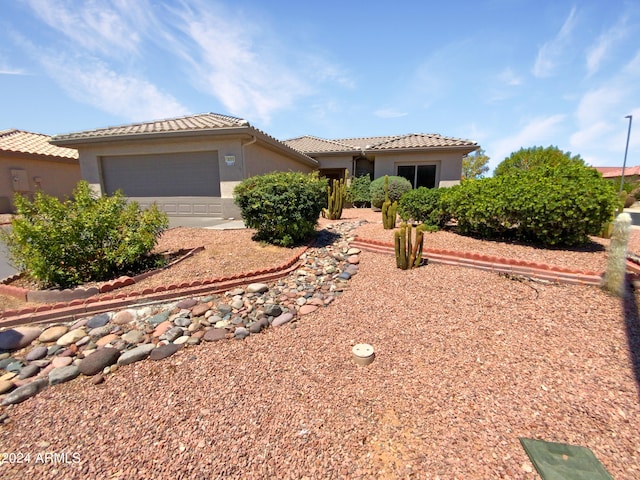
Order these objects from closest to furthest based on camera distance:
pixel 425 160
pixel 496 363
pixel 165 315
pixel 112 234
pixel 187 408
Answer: pixel 187 408 → pixel 496 363 → pixel 165 315 → pixel 112 234 → pixel 425 160

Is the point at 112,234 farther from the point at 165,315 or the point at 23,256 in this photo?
the point at 165,315

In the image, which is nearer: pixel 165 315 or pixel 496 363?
pixel 496 363

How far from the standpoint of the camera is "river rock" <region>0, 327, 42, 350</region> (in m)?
3.19

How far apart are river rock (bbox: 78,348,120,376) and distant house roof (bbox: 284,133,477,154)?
13924 mm

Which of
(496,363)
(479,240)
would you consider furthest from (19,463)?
(479,240)

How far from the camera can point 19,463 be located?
196 cm

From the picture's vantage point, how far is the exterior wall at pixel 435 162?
46.0 feet

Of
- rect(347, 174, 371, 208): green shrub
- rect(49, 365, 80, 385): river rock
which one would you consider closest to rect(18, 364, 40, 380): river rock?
rect(49, 365, 80, 385): river rock

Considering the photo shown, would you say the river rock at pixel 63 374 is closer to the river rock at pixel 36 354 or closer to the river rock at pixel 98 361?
the river rock at pixel 98 361

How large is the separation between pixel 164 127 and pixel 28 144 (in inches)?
383

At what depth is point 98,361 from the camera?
2.91 metres

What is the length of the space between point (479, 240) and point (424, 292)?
2855 mm

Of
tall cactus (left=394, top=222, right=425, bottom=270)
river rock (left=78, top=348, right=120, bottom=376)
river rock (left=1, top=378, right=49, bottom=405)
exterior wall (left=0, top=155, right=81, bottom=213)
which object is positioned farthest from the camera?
exterior wall (left=0, top=155, right=81, bottom=213)

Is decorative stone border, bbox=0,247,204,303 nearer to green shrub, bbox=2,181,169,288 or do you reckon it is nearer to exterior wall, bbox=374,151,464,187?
green shrub, bbox=2,181,169,288
